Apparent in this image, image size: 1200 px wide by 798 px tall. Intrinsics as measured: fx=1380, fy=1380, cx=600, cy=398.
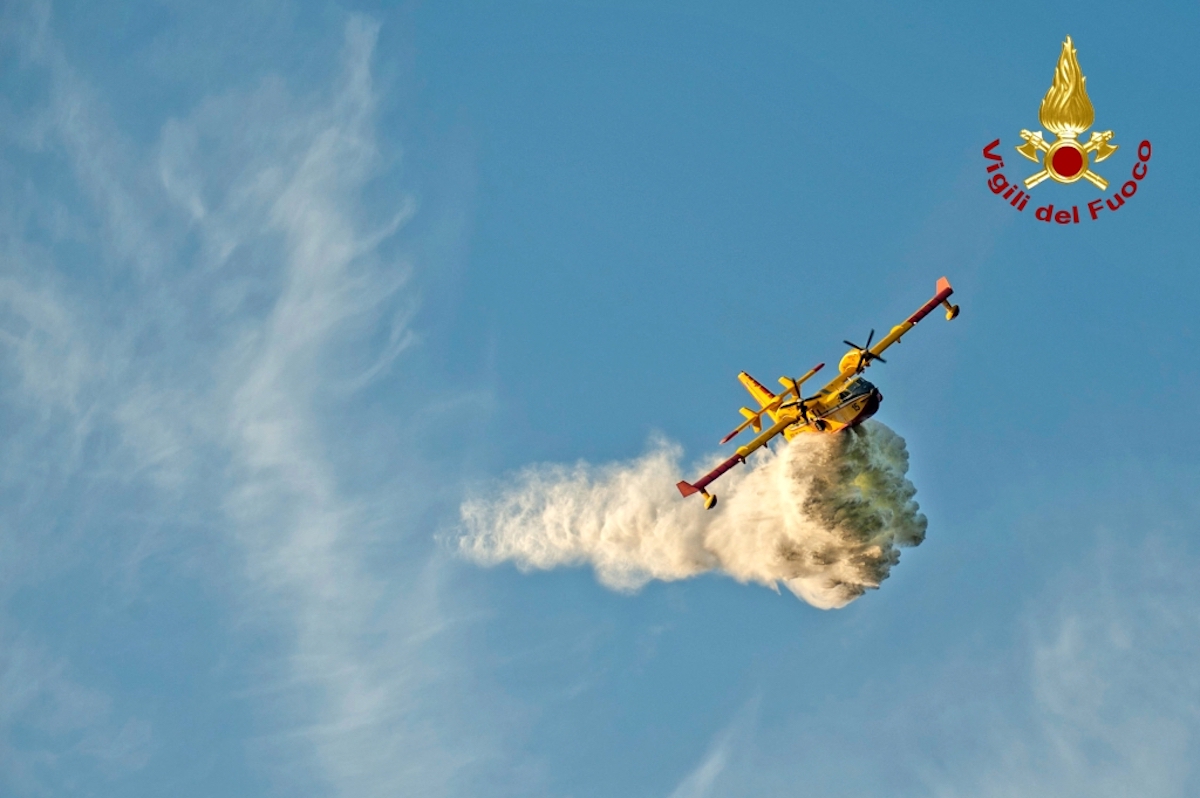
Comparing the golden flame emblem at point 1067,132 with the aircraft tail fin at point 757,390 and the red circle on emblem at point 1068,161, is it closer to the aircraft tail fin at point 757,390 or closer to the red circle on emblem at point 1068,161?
the red circle on emblem at point 1068,161

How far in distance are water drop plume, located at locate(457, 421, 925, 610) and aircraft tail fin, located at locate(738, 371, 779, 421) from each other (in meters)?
3.28

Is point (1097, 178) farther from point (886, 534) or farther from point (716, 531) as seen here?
point (716, 531)

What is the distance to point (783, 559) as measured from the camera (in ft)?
299

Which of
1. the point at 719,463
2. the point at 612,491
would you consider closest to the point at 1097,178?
the point at 719,463

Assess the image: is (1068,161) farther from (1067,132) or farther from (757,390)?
(757,390)

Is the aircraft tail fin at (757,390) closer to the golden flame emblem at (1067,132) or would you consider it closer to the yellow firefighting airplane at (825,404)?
the yellow firefighting airplane at (825,404)

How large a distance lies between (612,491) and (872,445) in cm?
2210

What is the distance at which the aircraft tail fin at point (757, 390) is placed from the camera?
89375 millimetres

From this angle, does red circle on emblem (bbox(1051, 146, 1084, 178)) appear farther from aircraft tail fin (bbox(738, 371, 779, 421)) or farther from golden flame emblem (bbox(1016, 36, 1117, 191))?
aircraft tail fin (bbox(738, 371, 779, 421))

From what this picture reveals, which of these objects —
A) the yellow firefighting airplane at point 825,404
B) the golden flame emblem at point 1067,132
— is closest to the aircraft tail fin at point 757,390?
the yellow firefighting airplane at point 825,404

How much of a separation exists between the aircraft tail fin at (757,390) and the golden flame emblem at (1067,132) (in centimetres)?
2059

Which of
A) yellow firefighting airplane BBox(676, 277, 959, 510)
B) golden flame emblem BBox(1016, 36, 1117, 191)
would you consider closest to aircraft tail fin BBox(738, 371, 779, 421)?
yellow firefighting airplane BBox(676, 277, 959, 510)

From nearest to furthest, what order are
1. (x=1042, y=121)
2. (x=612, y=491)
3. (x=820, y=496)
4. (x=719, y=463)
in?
(x=1042, y=121)
(x=820, y=496)
(x=719, y=463)
(x=612, y=491)

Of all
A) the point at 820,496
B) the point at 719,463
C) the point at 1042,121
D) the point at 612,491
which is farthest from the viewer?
the point at 612,491
